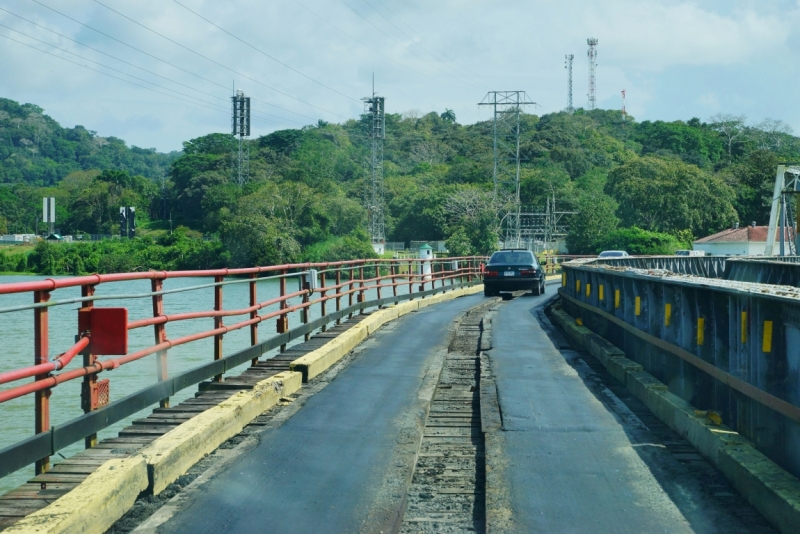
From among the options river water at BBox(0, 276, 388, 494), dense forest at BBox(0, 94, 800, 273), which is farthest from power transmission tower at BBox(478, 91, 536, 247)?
river water at BBox(0, 276, 388, 494)

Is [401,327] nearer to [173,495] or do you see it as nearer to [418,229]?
[173,495]

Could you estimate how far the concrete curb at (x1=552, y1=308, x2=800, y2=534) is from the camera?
566 centimetres

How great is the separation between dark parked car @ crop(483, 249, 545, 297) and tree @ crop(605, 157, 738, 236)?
60.4m

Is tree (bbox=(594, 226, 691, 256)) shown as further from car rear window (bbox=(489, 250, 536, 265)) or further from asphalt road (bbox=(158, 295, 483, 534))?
asphalt road (bbox=(158, 295, 483, 534))

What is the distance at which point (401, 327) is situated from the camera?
18.8 metres

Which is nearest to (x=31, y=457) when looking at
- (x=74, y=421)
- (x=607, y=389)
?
(x=74, y=421)

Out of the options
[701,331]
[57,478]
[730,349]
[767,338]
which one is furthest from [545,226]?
[57,478]

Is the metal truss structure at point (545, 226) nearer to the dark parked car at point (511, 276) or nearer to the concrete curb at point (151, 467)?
the dark parked car at point (511, 276)

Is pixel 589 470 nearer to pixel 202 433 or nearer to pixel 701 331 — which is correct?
pixel 701 331

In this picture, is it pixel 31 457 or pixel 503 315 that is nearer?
pixel 31 457

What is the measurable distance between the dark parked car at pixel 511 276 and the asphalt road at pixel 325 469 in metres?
20.2

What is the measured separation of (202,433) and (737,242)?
81288 mm

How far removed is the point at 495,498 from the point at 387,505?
74 cm

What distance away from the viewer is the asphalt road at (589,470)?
19.5 feet
